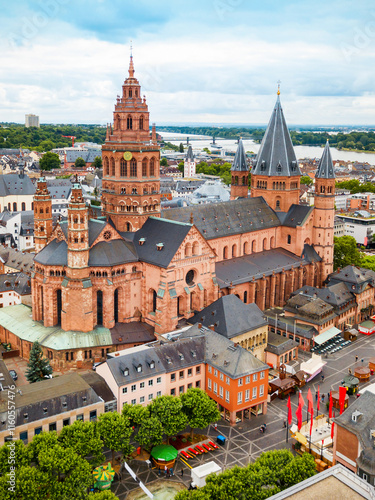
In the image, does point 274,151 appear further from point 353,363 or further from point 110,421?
point 110,421

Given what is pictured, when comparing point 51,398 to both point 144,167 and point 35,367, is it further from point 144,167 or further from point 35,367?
point 144,167

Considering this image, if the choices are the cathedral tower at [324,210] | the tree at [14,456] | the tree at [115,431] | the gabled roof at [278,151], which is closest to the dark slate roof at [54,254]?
the tree at [115,431]

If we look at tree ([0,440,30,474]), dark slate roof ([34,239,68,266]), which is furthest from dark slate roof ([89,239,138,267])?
tree ([0,440,30,474])

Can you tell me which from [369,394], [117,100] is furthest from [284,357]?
[117,100]

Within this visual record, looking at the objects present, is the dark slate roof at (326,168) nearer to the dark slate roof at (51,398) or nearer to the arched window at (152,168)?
the arched window at (152,168)

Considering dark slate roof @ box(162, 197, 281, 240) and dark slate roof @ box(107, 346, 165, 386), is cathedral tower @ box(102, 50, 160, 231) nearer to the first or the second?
dark slate roof @ box(162, 197, 281, 240)

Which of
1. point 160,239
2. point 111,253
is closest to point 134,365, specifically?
point 111,253
